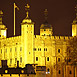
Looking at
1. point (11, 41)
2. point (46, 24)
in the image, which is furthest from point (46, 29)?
point (11, 41)

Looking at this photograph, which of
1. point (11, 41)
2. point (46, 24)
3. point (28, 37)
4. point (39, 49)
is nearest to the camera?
point (28, 37)

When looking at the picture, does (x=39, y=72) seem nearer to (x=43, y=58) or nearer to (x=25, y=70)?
(x=25, y=70)

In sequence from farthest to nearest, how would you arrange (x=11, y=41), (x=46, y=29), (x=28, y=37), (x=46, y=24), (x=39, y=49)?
(x=46, y=24)
(x=46, y=29)
(x=11, y=41)
(x=39, y=49)
(x=28, y=37)

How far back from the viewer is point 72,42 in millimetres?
129125

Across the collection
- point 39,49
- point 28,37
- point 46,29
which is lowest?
point 39,49

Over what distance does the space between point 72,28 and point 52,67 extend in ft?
34.3

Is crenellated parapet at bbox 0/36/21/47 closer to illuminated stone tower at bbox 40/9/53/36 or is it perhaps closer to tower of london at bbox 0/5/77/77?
tower of london at bbox 0/5/77/77

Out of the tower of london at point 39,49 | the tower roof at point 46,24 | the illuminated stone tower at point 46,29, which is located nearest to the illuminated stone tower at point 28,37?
the tower of london at point 39,49

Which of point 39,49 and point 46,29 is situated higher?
point 46,29

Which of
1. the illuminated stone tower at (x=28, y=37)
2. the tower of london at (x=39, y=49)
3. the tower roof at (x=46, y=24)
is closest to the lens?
the illuminated stone tower at (x=28, y=37)

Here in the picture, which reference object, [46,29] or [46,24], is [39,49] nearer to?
[46,29]

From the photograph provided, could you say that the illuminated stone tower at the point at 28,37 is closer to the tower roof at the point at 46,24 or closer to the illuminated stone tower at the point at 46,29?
the illuminated stone tower at the point at 46,29

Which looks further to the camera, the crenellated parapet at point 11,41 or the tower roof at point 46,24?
the tower roof at point 46,24

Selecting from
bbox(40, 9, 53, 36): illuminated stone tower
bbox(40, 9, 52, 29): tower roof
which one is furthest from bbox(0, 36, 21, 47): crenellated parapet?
bbox(40, 9, 52, 29): tower roof
